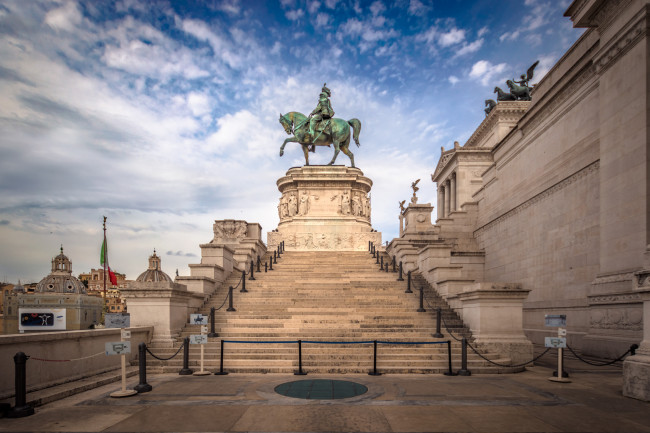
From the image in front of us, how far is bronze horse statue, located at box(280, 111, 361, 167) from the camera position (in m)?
36.2

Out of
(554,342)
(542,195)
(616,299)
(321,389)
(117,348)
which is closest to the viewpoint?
(117,348)

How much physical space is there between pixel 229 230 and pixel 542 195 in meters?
18.5

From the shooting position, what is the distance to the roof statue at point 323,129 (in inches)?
1426

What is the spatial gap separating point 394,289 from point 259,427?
1182 cm

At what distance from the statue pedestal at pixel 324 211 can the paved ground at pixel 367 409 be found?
2231 centimetres

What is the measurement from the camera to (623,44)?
1391 cm

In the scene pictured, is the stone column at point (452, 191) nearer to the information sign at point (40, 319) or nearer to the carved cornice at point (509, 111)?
the carved cornice at point (509, 111)

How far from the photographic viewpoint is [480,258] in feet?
84.1

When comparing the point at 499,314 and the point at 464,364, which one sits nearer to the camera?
the point at 464,364

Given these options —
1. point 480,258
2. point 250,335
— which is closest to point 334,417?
point 250,335

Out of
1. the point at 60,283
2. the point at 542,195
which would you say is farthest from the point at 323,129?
the point at 60,283

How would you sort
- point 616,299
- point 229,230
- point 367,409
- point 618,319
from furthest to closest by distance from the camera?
point 229,230
point 616,299
point 618,319
point 367,409

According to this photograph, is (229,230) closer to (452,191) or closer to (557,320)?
(557,320)

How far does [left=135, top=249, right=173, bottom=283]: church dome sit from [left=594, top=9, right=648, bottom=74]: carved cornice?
6479 centimetres
